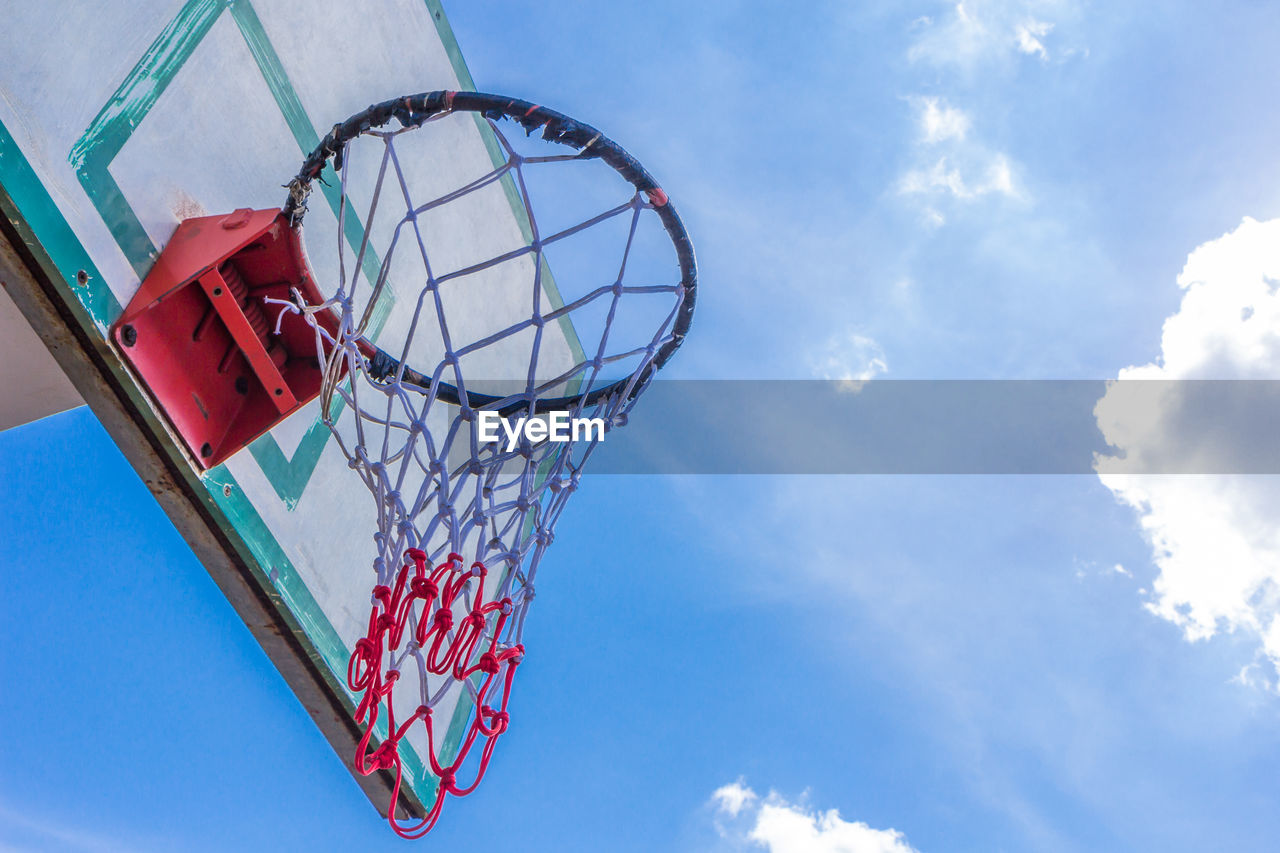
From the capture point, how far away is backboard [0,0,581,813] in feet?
5.70

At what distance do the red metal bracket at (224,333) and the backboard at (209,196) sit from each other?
1.6 inches

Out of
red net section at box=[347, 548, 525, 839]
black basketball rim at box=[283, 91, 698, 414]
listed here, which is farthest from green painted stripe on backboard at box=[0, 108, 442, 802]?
black basketball rim at box=[283, 91, 698, 414]

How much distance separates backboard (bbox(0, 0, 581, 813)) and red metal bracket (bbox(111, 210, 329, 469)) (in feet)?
0.13

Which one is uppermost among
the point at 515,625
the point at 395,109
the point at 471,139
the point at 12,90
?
the point at 471,139

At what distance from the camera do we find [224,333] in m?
2.17

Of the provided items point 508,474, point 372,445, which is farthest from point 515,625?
point 372,445

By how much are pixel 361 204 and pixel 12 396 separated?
1034 mm

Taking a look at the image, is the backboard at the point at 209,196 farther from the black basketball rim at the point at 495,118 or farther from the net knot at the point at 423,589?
the net knot at the point at 423,589

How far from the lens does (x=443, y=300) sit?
9.48ft

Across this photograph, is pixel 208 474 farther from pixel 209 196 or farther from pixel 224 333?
pixel 209 196

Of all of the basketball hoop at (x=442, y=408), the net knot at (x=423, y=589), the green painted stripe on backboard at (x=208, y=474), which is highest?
the basketball hoop at (x=442, y=408)

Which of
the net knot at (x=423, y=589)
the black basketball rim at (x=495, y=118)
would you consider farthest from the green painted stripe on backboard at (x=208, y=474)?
the black basketball rim at (x=495, y=118)

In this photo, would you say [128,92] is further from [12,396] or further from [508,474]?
[508,474]

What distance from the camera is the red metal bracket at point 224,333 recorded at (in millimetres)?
1950
